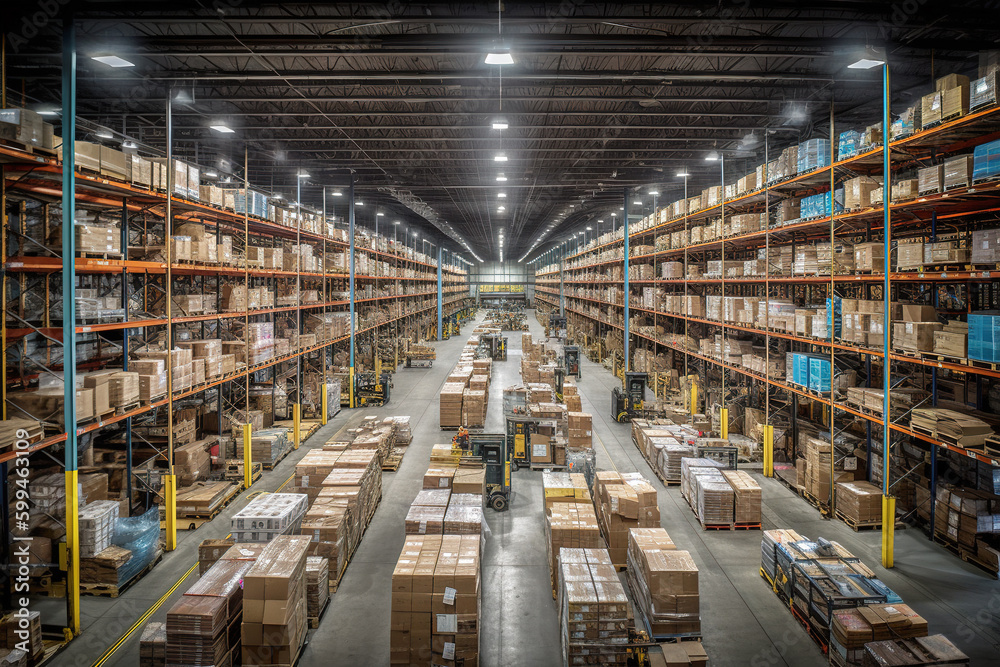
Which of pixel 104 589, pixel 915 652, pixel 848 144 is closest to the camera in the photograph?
pixel 915 652

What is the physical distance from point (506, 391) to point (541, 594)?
656 cm

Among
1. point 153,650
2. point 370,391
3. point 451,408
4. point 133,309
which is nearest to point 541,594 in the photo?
point 153,650

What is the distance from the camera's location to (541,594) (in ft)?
22.1

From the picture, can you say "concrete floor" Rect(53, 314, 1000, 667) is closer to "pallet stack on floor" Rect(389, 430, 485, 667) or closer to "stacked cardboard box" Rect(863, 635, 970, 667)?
"pallet stack on floor" Rect(389, 430, 485, 667)

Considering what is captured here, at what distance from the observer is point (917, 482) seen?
8758 mm

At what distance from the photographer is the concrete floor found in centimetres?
568

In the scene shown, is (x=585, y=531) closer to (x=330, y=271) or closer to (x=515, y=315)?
(x=330, y=271)

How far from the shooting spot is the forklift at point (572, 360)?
2244 centimetres

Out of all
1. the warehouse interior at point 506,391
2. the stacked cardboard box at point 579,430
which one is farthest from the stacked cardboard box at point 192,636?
the stacked cardboard box at point 579,430

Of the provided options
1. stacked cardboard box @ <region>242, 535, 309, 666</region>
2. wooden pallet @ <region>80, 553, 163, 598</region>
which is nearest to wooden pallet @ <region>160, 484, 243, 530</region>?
wooden pallet @ <region>80, 553, 163, 598</region>

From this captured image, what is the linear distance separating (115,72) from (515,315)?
39.1 metres

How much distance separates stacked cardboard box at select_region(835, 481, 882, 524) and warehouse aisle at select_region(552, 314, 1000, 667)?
234mm

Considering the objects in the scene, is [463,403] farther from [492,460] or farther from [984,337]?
[984,337]

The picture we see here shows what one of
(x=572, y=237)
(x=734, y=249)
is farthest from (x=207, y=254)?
(x=572, y=237)
